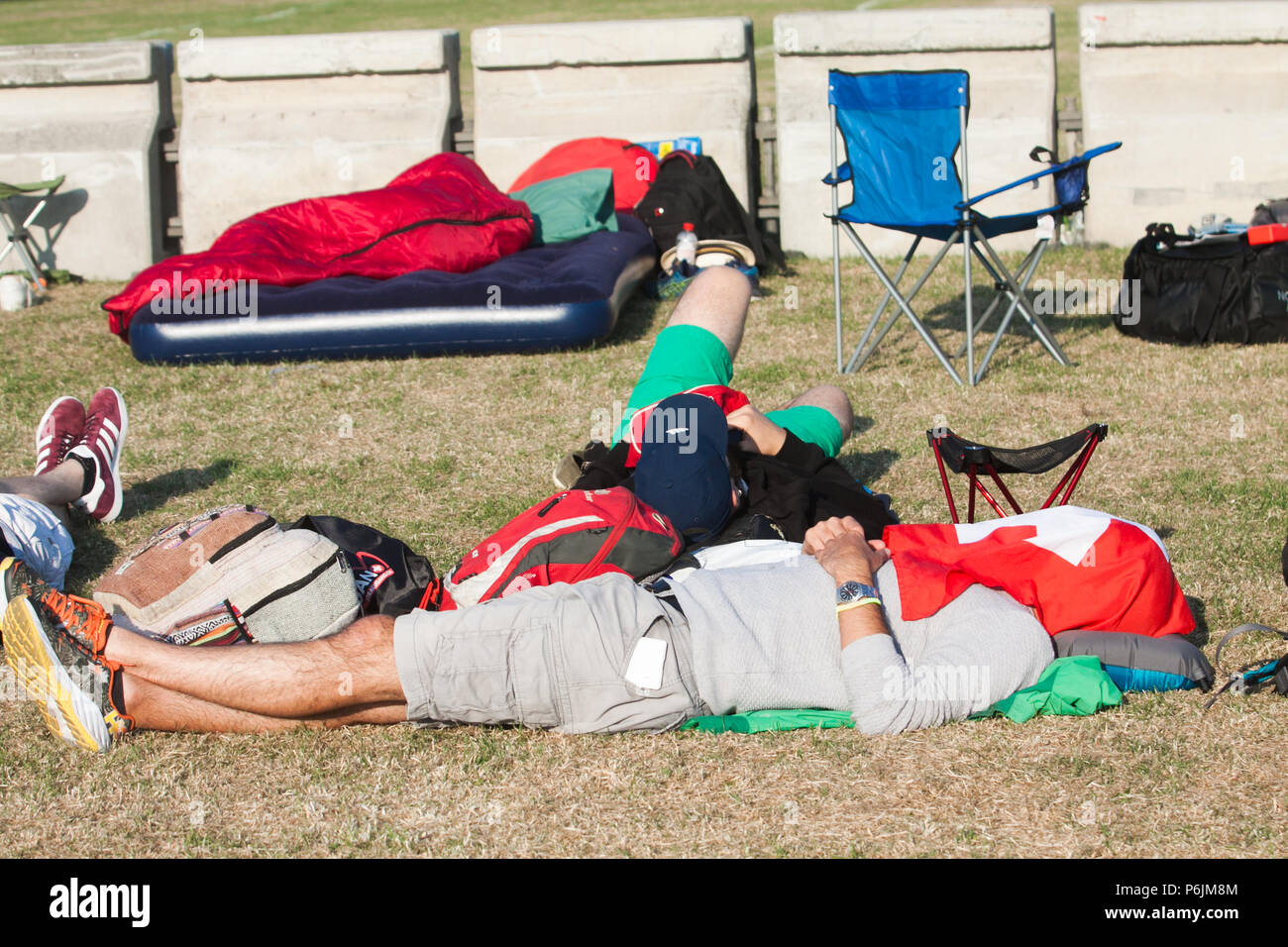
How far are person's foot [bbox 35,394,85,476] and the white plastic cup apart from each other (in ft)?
10.4

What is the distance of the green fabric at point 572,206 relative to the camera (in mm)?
7254

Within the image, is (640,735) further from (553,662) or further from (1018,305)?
(1018,305)

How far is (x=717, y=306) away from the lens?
13.9 feet

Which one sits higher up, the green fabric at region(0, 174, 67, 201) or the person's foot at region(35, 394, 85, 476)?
the green fabric at region(0, 174, 67, 201)

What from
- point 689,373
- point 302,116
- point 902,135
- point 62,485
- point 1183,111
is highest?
point 302,116

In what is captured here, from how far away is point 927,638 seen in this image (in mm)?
2986

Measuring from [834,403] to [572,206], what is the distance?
319 centimetres

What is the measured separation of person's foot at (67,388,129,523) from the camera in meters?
4.43

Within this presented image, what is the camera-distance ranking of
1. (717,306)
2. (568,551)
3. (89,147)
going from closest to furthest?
1. (568,551)
2. (717,306)
3. (89,147)

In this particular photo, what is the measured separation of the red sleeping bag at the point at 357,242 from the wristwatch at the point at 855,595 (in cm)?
401

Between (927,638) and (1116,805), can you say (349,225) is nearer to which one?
(927,638)

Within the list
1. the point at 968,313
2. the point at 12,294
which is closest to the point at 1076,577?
the point at 968,313

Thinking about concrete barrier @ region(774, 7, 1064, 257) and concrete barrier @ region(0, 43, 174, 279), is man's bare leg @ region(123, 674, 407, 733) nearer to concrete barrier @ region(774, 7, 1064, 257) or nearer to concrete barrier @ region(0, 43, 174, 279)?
concrete barrier @ region(774, 7, 1064, 257)

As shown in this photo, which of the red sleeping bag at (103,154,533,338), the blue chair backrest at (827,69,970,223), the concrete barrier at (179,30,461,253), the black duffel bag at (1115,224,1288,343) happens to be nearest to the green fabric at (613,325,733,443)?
the blue chair backrest at (827,69,970,223)
